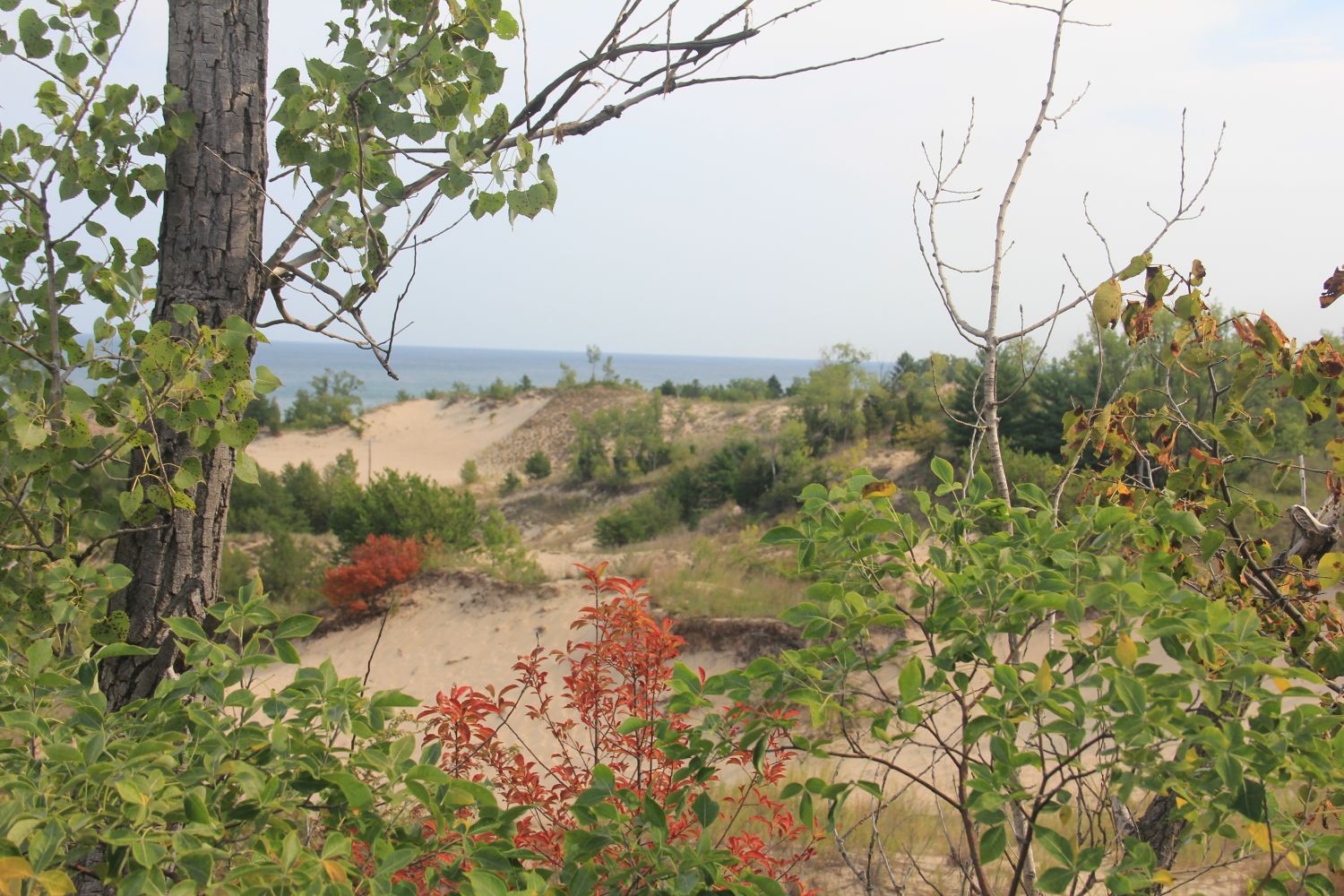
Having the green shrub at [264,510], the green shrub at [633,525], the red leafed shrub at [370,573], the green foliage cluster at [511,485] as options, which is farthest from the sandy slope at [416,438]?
the red leafed shrub at [370,573]

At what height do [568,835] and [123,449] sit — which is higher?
[123,449]

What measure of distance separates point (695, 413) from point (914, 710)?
28036mm

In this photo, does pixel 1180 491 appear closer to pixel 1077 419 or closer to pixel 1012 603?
pixel 1077 419

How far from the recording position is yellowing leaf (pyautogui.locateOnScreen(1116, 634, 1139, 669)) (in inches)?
45.4

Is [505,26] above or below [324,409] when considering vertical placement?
above

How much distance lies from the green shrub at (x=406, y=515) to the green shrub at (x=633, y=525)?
354 cm

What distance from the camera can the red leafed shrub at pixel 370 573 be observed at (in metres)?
11.1

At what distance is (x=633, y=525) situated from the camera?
16484 mm

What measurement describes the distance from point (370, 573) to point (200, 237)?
32.2 feet

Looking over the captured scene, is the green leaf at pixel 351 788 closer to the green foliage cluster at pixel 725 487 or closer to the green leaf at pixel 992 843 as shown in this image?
the green leaf at pixel 992 843

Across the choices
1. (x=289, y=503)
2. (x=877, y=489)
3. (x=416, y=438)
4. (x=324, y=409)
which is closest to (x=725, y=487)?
(x=289, y=503)

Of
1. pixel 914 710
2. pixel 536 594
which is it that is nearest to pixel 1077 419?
pixel 914 710

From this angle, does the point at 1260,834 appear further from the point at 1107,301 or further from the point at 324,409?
the point at 324,409

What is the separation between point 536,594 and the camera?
11211mm
